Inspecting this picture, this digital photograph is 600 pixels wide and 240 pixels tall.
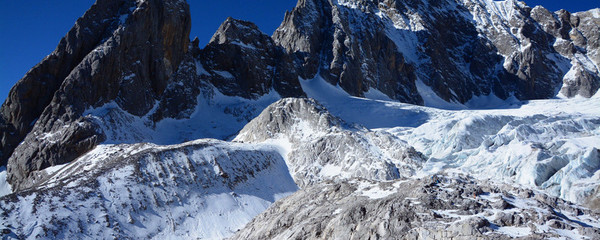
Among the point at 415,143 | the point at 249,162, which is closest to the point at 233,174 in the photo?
the point at 249,162

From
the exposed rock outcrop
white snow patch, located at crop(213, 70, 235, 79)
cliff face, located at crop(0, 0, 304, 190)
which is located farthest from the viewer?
white snow patch, located at crop(213, 70, 235, 79)

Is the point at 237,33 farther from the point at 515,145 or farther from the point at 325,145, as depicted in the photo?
the point at 515,145

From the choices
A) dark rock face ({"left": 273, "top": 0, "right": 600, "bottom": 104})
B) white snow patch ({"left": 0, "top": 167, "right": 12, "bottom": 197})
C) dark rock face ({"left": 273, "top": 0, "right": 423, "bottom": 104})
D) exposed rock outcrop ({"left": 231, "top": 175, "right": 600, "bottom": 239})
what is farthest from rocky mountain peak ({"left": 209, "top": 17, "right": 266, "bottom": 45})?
exposed rock outcrop ({"left": 231, "top": 175, "right": 600, "bottom": 239})

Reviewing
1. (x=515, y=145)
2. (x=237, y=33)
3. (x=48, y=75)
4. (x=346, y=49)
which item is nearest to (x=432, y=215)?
(x=515, y=145)

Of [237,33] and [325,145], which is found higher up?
[237,33]

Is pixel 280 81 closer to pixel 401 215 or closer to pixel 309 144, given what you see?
pixel 309 144

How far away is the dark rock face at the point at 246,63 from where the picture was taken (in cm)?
11650

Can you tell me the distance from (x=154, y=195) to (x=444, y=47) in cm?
13919

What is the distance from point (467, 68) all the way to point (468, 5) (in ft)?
118

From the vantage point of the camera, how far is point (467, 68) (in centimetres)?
17512

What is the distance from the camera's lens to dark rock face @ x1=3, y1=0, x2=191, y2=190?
261 ft

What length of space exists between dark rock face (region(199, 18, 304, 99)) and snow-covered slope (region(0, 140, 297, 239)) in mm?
47350

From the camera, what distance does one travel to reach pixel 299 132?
77.1 m

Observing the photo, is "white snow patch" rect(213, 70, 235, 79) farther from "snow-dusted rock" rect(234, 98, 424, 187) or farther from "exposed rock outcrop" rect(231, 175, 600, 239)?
"exposed rock outcrop" rect(231, 175, 600, 239)
